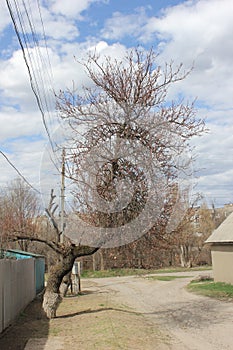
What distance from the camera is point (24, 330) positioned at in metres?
11.9

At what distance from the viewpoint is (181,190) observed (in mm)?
11586

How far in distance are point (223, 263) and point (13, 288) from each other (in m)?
15.1

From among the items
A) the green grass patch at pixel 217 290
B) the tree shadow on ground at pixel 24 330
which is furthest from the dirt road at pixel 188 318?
the tree shadow on ground at pixel 24 330

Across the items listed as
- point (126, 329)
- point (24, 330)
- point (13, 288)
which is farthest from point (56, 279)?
point (126, 329)

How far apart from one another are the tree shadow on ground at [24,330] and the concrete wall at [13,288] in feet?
0.67

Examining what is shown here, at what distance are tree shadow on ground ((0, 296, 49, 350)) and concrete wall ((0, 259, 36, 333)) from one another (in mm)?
203

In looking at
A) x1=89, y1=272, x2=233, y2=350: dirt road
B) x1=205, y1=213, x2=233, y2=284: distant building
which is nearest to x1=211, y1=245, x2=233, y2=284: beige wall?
x1=205, y1=213, x2=233, y2=284: distant building

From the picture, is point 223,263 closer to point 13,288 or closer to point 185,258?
point 13,288

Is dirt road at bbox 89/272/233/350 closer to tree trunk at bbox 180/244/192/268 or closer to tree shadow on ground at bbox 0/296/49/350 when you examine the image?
tree shadow on ground at bbox 0/296/49/350

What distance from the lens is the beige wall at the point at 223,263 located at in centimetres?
2540

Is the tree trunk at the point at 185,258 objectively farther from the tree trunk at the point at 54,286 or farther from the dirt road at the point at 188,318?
the tree trunk at the point at 54,286

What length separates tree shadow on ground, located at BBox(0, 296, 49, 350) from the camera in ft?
33.0

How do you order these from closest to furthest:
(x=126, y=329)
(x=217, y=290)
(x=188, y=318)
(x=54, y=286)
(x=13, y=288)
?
(x=126, y=329) < (x=54, y=286) < (x=13, y=288) < (x=188, y=318) < (x=217, y=290)

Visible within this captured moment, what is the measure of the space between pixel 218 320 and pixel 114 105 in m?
6.83
